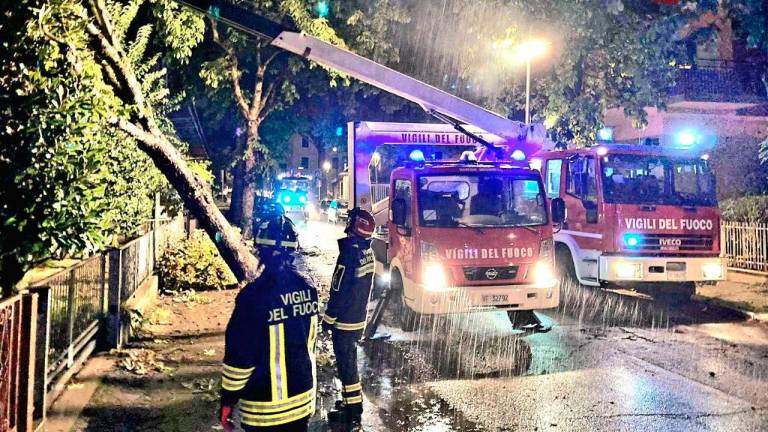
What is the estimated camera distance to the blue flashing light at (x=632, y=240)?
8945 mm

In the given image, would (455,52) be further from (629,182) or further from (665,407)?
(665,407)

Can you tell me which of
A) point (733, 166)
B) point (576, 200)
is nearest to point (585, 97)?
point (733, 166)

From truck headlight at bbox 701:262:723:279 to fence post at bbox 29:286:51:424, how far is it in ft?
29.3

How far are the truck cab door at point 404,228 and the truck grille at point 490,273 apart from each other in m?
0.74

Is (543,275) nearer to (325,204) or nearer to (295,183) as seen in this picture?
(325,204)

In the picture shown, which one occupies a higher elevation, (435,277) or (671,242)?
(671,242)

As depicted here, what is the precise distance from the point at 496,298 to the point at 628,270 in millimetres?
2986

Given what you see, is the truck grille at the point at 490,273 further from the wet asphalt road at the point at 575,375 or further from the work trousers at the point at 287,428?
the work trousers at the point at 287,428

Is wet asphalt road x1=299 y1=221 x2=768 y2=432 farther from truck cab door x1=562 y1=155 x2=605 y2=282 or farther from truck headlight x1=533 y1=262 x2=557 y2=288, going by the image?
truck cab door x1=562 y1=155 x2=605 y2=282

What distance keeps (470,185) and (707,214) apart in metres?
4.34

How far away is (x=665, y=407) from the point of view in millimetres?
5172

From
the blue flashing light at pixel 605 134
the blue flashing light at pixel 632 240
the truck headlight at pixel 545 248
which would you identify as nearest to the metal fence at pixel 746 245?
the blue flashing light at pixel 632 240

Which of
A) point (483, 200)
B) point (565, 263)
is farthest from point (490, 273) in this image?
point (565, 263)

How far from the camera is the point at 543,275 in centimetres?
740
